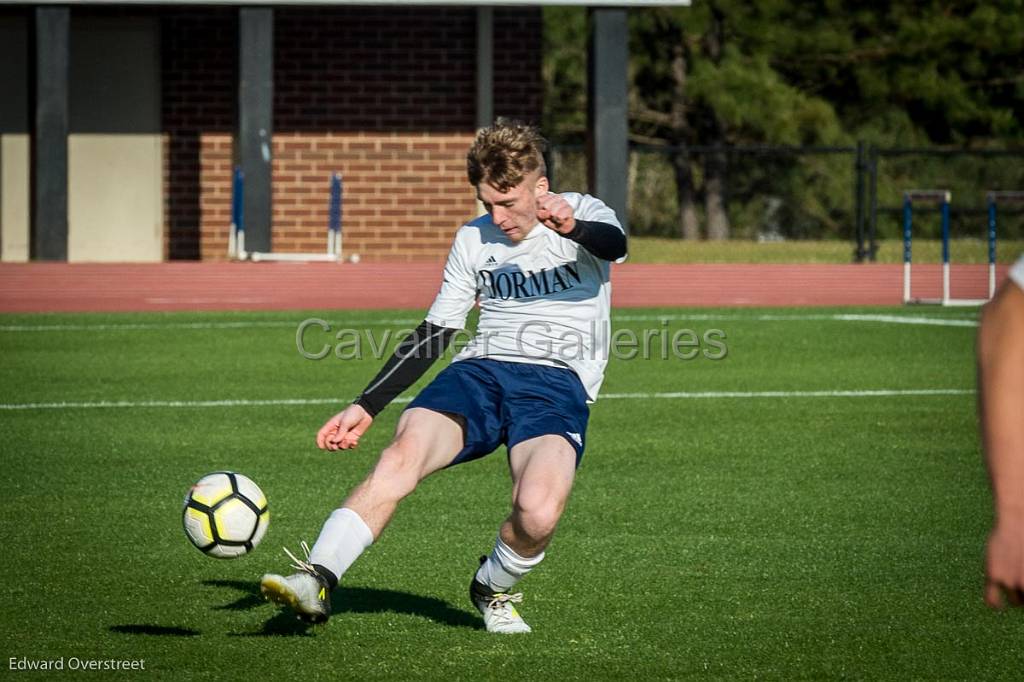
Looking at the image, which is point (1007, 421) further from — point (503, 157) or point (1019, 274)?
point (503, 157)

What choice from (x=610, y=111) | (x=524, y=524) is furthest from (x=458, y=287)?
(x=610, y=111)

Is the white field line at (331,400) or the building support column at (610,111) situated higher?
the building support column at (610,111)

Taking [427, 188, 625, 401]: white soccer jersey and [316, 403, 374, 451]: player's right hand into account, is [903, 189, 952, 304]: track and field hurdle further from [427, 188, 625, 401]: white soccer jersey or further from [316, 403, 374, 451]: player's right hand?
[316, 403, 374, 451]: player's right hand

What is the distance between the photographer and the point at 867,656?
5.39 m

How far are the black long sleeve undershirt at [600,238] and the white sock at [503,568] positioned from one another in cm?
105

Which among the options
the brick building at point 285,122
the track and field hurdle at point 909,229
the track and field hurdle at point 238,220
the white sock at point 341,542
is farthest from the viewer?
the brick building at point 285,122

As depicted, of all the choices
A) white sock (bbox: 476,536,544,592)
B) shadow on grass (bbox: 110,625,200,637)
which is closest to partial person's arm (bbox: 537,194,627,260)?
white sock (bbox: 476,536,544,592)

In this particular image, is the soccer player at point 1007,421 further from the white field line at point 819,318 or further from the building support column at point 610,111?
the building support column at point 610,111

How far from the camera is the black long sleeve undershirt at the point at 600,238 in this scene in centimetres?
548

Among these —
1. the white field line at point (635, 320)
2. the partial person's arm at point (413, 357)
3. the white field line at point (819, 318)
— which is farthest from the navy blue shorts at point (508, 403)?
the white field line at point (819, 318)

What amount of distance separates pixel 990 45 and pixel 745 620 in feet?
105

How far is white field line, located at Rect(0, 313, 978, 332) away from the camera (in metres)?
17.2

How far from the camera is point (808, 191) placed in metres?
36.3

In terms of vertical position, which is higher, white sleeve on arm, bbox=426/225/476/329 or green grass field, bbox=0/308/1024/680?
white sleeve on arm, bbox=426/225/476/329
